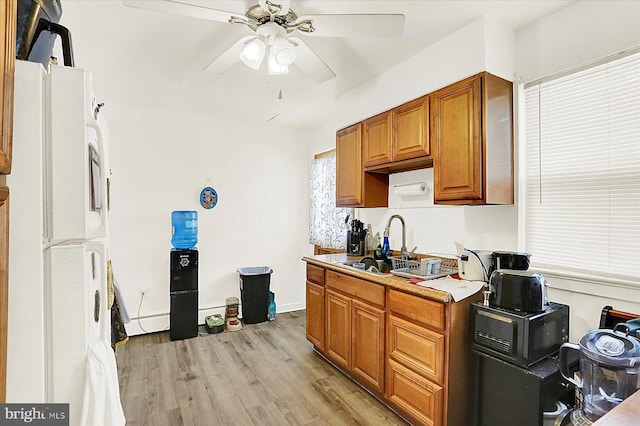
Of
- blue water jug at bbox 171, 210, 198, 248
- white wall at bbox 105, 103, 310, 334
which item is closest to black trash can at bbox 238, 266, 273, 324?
white wall at bbox 105, 103, 310, 334

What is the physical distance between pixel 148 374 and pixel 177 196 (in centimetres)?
200

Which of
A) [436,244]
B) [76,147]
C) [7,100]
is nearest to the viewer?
[7,100]

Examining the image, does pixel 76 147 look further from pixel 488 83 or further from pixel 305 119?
pixel 305 119

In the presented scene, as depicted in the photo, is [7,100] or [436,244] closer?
[7,100]

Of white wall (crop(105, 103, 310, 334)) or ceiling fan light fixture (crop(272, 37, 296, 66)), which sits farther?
white wall (crop(105, 103, 310, 334))

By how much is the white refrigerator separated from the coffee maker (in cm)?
255

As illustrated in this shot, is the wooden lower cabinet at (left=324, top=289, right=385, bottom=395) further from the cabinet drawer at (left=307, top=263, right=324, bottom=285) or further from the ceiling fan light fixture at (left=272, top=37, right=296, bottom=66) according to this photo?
the ceiling fan light fixture at (left=272, top=37, right=296, bottom=66)

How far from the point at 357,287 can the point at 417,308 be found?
614 millimetres

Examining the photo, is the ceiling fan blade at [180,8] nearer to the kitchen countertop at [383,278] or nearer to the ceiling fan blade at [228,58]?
the ceiling fan blade at [228,58]

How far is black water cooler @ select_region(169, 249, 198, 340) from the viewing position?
3549mm

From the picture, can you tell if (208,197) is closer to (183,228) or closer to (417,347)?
(183,228)

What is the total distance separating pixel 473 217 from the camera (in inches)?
93.4

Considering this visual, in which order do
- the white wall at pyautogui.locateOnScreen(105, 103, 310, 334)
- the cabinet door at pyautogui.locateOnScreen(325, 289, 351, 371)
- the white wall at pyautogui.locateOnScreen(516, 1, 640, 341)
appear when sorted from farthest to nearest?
the white wall at pyautogui.locateOnScreen(105, 103, 310, 334) → the cabinet door at pyautogui.locateOnScreen(325, 289, 351, 371) → the white wall at pyautogui.locateOnScreen(516, 1, 640, 341)

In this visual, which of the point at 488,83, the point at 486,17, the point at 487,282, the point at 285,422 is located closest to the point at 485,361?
the point at 487,282
